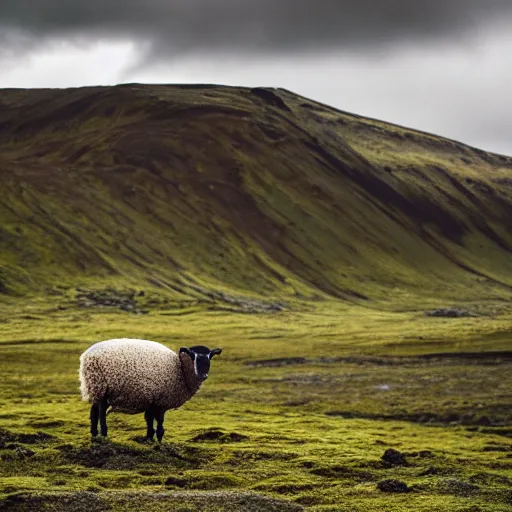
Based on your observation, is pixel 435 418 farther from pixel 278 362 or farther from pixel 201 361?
pixel 278 362

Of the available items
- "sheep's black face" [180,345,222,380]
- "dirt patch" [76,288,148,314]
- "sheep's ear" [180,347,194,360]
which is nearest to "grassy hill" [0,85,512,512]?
"dirt patch" [76,288,148,314]

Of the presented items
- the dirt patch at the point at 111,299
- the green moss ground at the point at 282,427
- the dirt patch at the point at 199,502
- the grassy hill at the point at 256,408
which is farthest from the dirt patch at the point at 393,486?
the dirt patch at the point at 111,299

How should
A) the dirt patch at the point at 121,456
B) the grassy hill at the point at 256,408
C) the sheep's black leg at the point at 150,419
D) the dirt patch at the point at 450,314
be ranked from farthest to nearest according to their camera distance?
the dirt patch at the point at 450,314 < the sheep's black leg at the point at 150,419 < the dirt patch at the point at 121,456 < the grassy hill at the point at 256,408

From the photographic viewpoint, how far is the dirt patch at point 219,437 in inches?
1746

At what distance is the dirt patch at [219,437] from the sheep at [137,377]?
641 cm

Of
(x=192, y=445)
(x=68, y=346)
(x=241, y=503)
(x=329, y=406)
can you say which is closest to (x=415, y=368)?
(x=329, y=406)

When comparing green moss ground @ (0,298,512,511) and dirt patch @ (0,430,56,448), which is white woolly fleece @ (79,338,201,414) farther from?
dirt patch @ (0,430,56,448)

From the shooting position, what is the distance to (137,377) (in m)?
36.8

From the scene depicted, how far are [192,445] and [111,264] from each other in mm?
141012

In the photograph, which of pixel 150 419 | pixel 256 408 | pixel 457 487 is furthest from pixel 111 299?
pixel 457 487

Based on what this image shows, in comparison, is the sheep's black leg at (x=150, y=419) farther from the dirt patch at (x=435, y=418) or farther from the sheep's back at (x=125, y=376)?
the dirt patch at (x=435, y=418)

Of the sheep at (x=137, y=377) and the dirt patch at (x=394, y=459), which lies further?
the dirt patch at (x=394, y=459)

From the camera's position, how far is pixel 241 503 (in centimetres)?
2961

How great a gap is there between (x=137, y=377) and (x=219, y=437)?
9.62 metres
